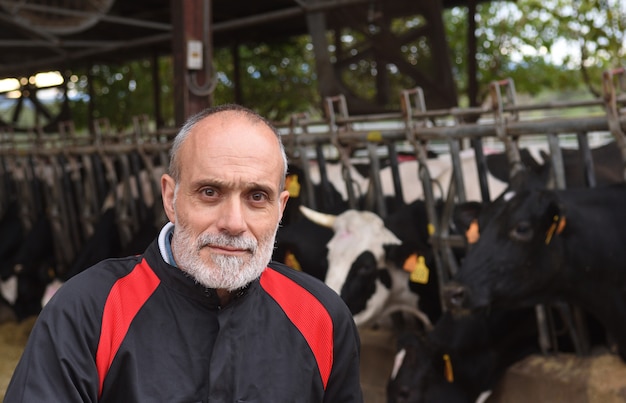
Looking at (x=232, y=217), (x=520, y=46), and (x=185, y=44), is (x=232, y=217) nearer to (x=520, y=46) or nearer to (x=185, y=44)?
(x=185, y=44)

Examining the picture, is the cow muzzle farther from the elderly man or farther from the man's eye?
the man's eye

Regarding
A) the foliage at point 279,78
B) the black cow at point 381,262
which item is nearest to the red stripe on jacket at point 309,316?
the black cow at point 381,262

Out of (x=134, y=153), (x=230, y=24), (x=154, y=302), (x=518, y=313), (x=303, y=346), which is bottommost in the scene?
(x=518, y=313)

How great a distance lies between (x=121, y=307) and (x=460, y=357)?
8.72 feet

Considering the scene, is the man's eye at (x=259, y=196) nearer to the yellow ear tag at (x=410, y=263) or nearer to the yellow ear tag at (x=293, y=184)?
the yellow ear tag at (x=410, y=263)

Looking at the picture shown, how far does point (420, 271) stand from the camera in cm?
446

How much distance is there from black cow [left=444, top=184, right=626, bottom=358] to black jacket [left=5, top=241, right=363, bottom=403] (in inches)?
71.6

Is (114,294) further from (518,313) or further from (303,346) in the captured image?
(518,313)

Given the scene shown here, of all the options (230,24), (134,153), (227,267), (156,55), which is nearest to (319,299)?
(227,267)

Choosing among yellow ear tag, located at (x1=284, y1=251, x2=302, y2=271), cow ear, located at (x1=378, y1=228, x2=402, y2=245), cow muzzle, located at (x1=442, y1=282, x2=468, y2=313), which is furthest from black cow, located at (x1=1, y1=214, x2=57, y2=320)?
cow muzzle, located at (x1=442, y1=282, x2=468, y2=313)

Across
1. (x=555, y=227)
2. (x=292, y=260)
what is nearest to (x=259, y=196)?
(x=555, y=227)

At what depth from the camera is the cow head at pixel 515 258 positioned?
3.60 metres

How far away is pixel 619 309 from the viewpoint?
369 cm

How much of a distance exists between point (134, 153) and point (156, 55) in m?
4.27
